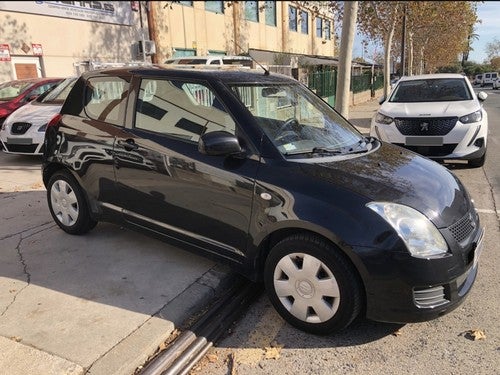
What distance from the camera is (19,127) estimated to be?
8336mm

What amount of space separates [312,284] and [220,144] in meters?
1.10

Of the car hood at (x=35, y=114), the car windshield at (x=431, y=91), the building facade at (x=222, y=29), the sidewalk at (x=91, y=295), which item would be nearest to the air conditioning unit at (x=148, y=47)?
the building facade at (x=222, y=29)

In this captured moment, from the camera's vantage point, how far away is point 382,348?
2910 millimetres

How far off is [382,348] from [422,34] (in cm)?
3131

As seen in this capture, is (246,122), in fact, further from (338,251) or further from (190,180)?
(338,251)

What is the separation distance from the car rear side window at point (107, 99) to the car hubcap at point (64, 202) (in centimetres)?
80

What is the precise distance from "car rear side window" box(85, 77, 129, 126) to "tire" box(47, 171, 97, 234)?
0.72 metres

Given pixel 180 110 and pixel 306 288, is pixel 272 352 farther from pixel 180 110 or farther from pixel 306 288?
pixel 180 110

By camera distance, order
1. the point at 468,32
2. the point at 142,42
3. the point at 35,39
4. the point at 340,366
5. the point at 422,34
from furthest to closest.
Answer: the point at 422,34, the point at 468,32, the point at 142,42, the point at 35,39, the point at 340,366

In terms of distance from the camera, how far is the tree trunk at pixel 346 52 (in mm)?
6113

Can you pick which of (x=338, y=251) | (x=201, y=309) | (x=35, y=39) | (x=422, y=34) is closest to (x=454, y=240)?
(x=338, y=251)

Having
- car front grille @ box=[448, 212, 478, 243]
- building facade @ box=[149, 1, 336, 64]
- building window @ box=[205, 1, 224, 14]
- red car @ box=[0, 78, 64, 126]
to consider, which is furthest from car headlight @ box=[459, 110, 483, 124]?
building window @ box=[205, 1, 224, 14]

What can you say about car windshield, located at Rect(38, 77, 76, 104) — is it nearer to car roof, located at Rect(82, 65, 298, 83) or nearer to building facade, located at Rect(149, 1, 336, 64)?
building facade, located at Rect(149, 1, 336, 64)

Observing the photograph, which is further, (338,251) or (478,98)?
(478,98)
